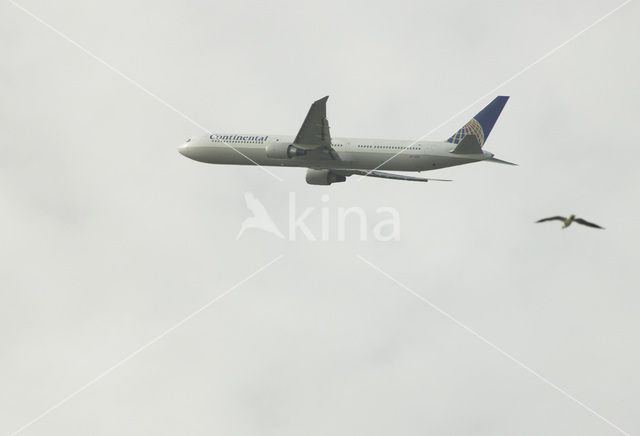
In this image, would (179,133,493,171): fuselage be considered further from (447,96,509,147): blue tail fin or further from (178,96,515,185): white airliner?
(447,96,509,147): blue tail fin

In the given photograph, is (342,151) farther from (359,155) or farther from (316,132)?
(316,132)

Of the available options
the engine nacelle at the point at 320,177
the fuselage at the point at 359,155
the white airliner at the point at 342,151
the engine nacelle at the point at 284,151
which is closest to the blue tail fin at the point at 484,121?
the white airliner at the point at 342,151

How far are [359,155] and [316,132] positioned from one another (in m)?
4.40

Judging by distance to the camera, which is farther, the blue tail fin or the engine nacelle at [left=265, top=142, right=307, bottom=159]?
the blue tail fin

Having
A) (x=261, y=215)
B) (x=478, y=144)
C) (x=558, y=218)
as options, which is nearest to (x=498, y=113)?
(x=478, y=144)

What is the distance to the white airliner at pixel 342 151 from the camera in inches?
2552

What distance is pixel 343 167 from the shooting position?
6881 cm

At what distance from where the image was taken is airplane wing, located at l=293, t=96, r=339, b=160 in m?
63.8

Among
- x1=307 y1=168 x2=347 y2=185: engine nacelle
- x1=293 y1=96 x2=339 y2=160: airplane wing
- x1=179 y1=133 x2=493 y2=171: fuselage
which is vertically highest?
x1=293 y1=96 x2=339 y2=160: airplane wing

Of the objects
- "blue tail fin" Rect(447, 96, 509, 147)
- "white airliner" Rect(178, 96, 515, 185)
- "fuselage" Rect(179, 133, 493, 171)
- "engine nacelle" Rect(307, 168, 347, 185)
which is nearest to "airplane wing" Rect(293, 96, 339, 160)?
"white airliner" Rect(178, 96, 515, 185)

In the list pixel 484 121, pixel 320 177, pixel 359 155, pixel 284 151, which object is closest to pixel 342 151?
pixel 359 155

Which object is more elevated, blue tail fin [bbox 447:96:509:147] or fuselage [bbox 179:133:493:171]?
blue tail fin [bbox 447:96:509:147]

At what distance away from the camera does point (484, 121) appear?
7081 cm

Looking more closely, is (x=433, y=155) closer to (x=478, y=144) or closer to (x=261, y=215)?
(x=478, y=144)
